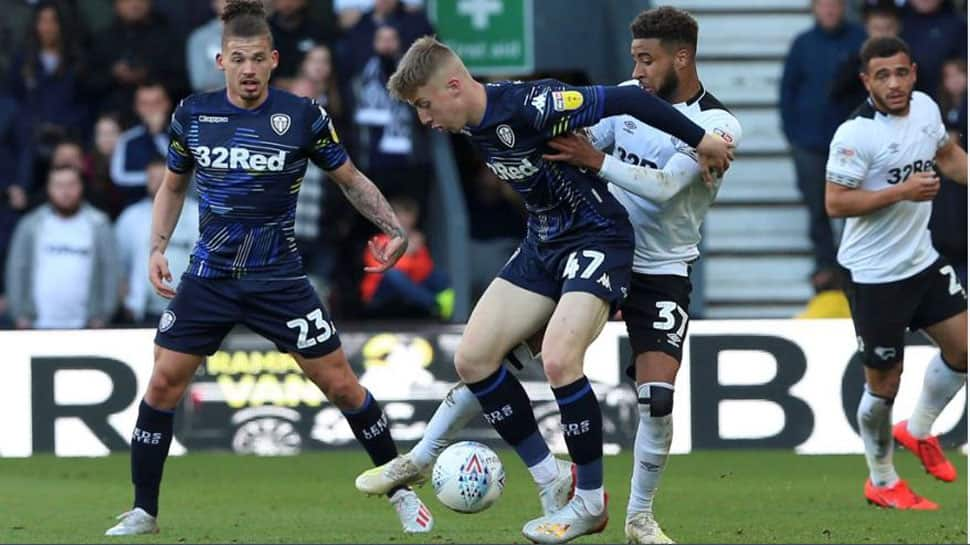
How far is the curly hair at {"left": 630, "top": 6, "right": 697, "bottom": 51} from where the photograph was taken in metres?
8.48

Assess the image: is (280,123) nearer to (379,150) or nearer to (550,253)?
(550,253)

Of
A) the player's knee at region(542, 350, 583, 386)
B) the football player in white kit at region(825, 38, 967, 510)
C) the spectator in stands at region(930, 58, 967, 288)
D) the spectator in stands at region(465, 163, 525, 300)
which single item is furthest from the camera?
the spectator in stands at region(465, 163, 525, 300)

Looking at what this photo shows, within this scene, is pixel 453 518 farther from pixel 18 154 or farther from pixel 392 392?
pixel 18 154

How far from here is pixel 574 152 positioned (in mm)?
8164

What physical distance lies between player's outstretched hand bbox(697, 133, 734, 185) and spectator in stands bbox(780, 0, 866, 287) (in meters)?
6.94

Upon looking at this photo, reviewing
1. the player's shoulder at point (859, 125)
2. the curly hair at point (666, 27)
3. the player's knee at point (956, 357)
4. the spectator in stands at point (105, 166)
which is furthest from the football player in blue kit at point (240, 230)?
the spectator in stands at point (105, 166)

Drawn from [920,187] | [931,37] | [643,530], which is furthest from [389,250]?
[931,37]

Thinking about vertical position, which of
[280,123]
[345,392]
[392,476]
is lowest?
[392,476]

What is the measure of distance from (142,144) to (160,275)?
6.34 metres

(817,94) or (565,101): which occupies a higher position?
(565,101)

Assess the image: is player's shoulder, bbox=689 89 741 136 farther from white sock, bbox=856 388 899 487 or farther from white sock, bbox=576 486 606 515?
white sock, bbox=856 388 899 487

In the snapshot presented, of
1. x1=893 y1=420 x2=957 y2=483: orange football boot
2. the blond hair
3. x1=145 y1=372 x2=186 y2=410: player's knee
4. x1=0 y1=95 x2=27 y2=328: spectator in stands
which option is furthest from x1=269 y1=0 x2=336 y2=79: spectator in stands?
the blond hair

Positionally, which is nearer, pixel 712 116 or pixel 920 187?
pixel 712 116

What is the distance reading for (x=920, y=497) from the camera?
1037 cm
